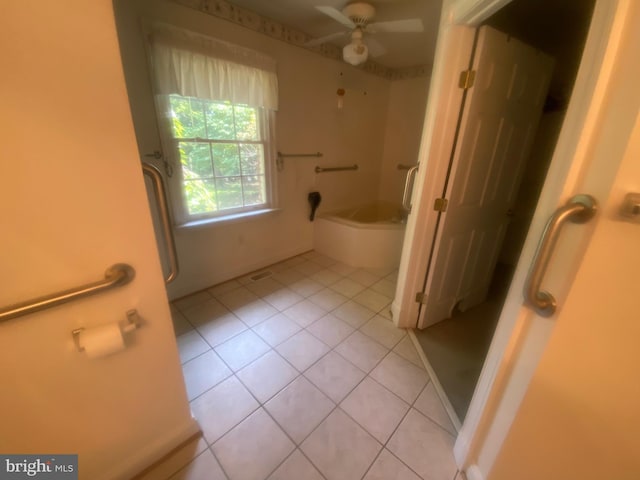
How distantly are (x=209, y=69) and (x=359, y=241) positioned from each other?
2.05 metres

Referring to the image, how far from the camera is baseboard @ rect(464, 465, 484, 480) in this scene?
0.96m

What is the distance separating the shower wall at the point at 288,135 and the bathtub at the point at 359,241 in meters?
0.21

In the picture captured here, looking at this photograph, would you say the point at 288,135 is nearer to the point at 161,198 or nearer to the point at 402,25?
the point at 402,25

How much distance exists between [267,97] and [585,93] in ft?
7.14

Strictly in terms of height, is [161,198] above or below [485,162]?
below

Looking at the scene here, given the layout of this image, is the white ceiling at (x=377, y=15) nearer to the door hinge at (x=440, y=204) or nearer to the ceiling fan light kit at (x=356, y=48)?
the ceiling fan light kit at (x=356, y=48)

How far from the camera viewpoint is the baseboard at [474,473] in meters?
0.96

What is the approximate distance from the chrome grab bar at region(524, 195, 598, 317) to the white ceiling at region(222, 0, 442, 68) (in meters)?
2.10

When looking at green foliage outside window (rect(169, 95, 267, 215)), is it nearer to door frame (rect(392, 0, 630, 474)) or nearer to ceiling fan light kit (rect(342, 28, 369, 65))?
ceiling fan light kit (rect(342, 28, 369, 65))

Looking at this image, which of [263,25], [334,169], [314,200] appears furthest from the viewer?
[334,169]

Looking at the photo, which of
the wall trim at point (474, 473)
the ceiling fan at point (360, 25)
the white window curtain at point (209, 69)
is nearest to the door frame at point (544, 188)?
the wall trim at point (474, 473)

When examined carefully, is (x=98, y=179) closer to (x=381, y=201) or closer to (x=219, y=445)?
(x=219, y=445)

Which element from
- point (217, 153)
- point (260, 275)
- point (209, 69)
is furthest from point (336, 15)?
point (260, 275)

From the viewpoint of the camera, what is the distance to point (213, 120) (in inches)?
81.4
